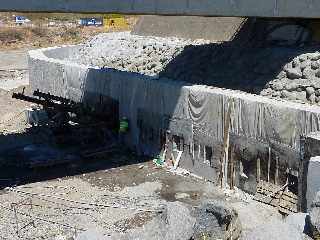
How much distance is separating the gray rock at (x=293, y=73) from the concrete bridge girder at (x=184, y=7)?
7.03 feet

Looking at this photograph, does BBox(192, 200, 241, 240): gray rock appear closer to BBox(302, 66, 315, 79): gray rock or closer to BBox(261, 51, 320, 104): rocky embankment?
BBox(261, 51, 320, 104): rocky embankment

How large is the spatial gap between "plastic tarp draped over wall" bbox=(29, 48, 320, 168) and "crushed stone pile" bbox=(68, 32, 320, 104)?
5.55 feet

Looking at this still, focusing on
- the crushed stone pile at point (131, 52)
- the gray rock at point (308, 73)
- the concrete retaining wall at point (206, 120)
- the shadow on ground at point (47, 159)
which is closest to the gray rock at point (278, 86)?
the gray rock at point (308, 73)

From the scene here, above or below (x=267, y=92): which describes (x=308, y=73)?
above

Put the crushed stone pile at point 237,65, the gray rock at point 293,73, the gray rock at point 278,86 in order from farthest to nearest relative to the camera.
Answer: the gray rock at point 293,73
the gray rock at point 278,86
the crushed stone pile at point 237,65

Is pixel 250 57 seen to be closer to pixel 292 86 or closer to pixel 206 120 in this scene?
pixel 292 86

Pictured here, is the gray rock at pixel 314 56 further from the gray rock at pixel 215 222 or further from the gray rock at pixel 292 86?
the gray rock at pixel 215 222

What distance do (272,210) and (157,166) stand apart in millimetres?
5944

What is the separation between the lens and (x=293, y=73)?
21562 millimetres

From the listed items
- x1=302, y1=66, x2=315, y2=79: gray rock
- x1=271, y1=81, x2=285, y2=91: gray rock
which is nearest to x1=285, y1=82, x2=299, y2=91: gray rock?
x1=271, y1=81, x2=285, y2=91: gray rock

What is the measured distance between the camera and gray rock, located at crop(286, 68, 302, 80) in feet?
70.2

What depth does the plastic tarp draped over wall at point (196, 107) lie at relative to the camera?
17.0 meters

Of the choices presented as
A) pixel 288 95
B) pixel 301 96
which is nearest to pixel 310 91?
pixel 301 96

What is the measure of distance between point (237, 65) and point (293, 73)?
3573 mm
